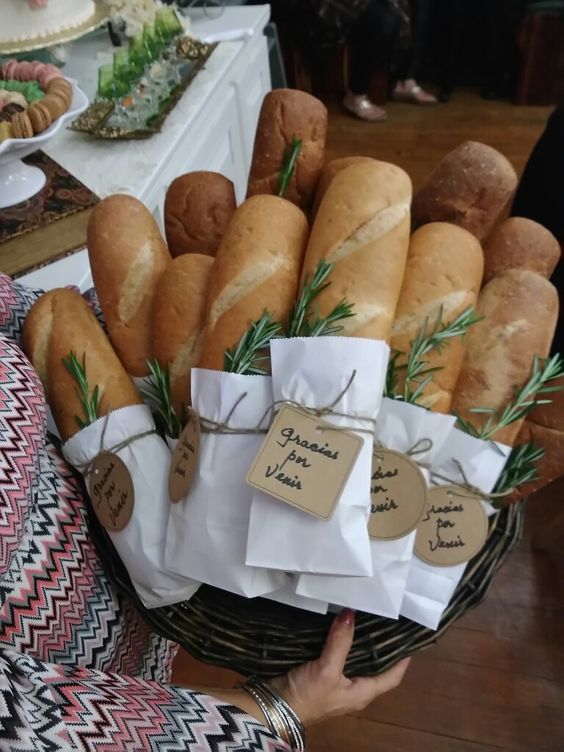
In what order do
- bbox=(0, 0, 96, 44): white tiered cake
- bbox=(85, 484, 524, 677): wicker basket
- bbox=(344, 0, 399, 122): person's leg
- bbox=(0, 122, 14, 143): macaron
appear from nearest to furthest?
bbox=(85, 484, 524, 677): wicker basket → bbox=(0, 122, 14, 143): macaron → bbox=(0, 0, 96, 44): white tiered cake → bbox=(344, 0, 399, 122): person's leg

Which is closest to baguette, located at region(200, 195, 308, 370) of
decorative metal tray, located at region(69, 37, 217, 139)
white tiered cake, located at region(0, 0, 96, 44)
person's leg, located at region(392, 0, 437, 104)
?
decorative metal tray, located at region(69, 37, 217, 139)

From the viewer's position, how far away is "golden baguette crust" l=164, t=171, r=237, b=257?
76 cm

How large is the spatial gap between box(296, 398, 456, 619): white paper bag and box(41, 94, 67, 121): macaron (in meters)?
0.82

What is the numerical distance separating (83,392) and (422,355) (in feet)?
1.12

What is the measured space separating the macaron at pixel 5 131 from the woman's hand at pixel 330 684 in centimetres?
89

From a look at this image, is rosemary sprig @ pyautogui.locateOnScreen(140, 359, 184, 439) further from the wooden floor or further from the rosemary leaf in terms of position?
the wooden floor

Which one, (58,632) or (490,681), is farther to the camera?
(490,681)

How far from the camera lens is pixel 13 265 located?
1.05 metres

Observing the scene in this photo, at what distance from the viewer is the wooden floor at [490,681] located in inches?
46.3

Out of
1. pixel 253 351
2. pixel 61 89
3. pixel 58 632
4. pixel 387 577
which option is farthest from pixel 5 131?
pixel 387 577

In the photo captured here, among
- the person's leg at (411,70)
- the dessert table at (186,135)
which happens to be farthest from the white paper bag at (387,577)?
the person's leg at (411,70)

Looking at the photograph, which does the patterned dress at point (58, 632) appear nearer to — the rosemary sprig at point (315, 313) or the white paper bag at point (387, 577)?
the white paper bag at point (387, 577)

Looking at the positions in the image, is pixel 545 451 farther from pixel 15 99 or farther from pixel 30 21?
pixel 30 21

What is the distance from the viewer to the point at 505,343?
651 mm
